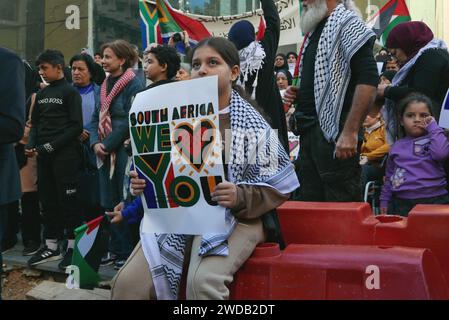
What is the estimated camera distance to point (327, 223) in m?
2.47

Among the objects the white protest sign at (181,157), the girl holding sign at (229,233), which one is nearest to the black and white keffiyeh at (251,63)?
the girl holding sign at (229,233)

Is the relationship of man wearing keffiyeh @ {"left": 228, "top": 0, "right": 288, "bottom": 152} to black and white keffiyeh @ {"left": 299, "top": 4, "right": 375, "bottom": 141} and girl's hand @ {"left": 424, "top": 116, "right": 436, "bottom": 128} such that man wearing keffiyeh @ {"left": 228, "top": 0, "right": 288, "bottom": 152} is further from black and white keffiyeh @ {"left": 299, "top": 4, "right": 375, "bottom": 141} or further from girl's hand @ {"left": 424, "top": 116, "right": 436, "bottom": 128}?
girl's hand @ {"left": 424, "top": 116, "right": 436, "bottom": 128}

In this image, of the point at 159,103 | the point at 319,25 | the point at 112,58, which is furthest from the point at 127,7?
the point at 159,103

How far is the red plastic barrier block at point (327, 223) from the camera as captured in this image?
2418 mm

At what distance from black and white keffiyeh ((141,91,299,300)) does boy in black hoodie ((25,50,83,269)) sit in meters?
2.63

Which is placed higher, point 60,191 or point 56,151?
point 56,151

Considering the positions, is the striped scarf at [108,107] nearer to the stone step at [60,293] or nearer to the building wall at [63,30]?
the stone step at [60,293]

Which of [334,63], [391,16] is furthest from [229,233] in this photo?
[391,16]

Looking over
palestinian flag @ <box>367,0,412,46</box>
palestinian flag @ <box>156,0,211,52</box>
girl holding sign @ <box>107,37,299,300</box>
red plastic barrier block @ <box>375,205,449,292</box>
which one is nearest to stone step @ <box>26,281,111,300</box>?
girl holding sign @ <box>107,37,299,300</box>

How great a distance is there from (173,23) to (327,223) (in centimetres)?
436

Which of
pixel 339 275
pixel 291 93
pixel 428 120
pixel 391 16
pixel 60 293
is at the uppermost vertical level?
pixel 391 16

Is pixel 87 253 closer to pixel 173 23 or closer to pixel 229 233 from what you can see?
pixel 229 233

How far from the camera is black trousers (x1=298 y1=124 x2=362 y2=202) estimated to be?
289 centimetres
